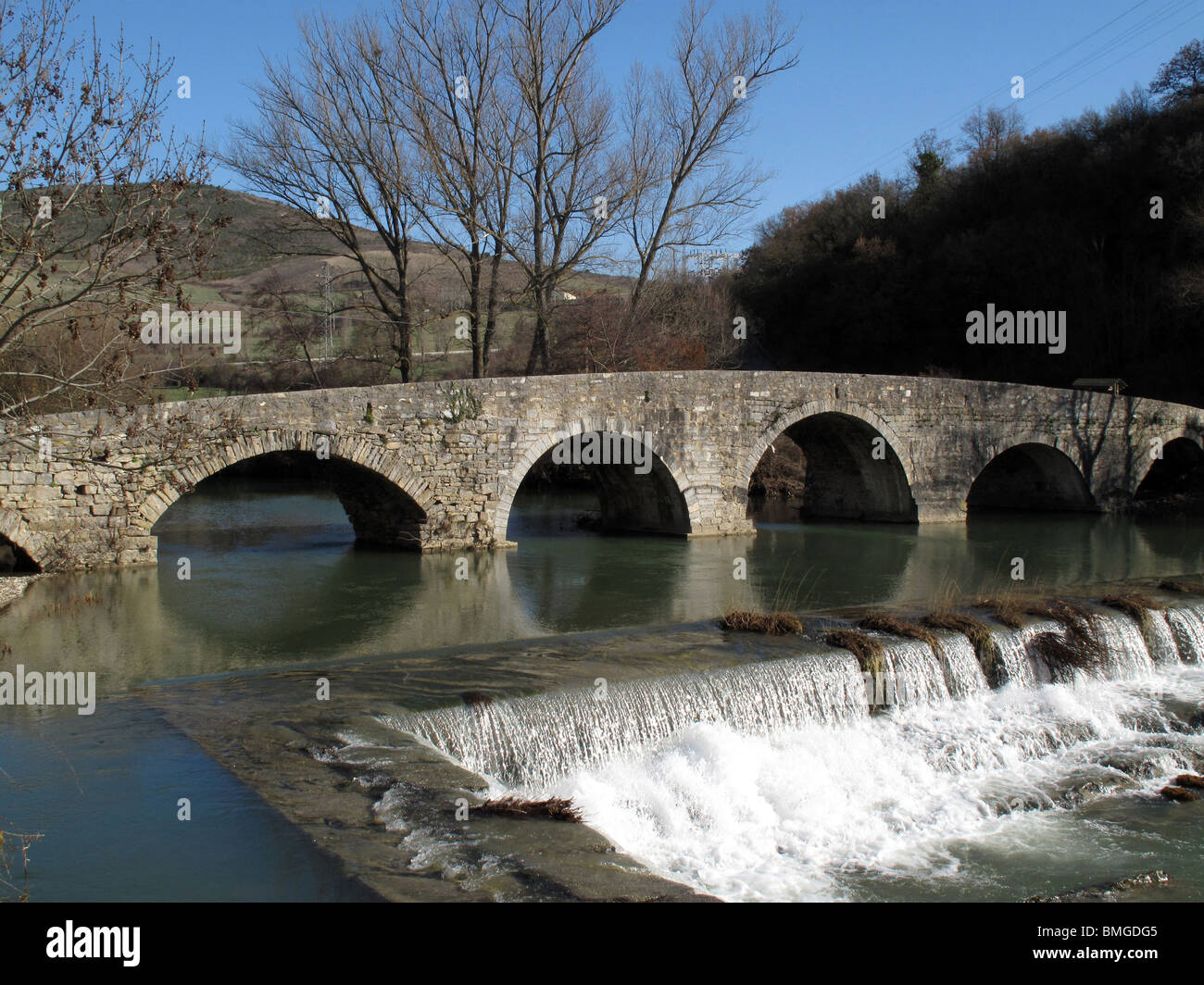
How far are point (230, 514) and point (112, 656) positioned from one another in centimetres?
1285

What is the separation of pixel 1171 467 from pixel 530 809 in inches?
931

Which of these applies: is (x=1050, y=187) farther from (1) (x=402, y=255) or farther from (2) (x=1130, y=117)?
(1) (x=402, y=255)

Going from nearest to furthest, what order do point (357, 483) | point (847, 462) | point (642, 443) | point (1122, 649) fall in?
point (1122, 649) → point (357, 483) → point (642, 443) → point (847, 462)

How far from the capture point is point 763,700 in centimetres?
851

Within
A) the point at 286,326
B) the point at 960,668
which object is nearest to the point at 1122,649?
the point at 960,668

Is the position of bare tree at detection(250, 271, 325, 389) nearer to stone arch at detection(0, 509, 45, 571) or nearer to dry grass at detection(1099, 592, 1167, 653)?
stone arch at detection(0, 509, 45, 571)

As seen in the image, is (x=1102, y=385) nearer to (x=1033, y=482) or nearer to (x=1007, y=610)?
(x=1033, y=482)

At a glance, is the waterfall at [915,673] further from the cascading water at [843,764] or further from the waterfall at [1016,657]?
the waterfall at [1016,657]

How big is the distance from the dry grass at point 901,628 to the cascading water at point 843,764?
0.10 meters

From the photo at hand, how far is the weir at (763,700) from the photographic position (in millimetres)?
7418

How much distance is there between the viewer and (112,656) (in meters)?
9.92
